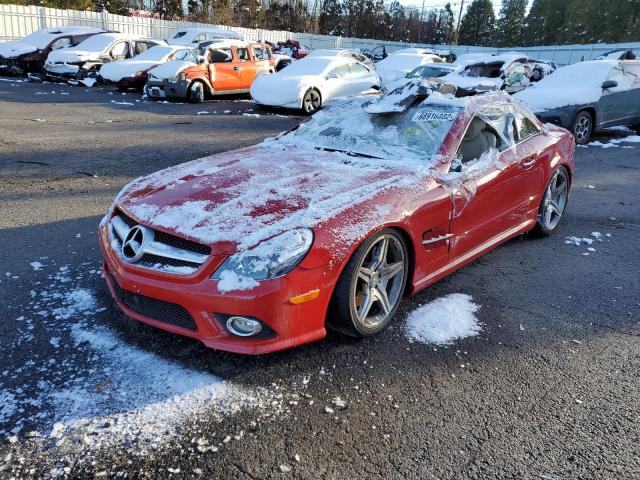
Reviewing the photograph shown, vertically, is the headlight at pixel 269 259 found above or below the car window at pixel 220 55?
below

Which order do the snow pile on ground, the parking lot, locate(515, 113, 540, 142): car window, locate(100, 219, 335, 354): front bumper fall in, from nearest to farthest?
the parking lot
locate(100, 219, 335, 354): front bumper
the snow pile on ground
locate(515, 113, 540, 142): car window

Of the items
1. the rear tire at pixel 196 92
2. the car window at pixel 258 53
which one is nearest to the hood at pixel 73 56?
the rear tire at pixel 196 92

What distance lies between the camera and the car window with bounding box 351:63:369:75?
14.1 m

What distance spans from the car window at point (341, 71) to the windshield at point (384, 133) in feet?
31.0

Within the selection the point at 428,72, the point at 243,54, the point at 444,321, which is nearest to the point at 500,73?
the point at 428,72

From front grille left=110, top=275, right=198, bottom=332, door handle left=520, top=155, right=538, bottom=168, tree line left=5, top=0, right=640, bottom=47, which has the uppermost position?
tree line left=5, top=0, right=640, bottom=47

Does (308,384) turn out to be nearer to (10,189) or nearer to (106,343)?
(106,343)

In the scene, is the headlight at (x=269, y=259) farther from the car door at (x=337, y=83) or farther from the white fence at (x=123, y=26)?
the white fence at (x=123, y=26)

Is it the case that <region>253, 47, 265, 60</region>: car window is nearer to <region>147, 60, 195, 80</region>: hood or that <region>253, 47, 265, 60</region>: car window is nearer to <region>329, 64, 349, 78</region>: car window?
<region>147, 60, 195, 80</region>: hood

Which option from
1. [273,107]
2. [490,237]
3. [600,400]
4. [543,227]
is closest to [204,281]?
[600,400]

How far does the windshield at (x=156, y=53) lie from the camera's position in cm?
1638

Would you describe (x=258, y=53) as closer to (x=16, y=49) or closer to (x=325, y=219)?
(x=16, y=49)

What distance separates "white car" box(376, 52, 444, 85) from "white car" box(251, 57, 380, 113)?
2266mm

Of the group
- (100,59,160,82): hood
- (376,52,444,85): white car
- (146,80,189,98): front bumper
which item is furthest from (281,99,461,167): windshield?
(100,59,160,82): hood
